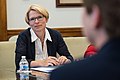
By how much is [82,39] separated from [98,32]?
3.24m

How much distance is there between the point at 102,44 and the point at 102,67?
0.23 ft

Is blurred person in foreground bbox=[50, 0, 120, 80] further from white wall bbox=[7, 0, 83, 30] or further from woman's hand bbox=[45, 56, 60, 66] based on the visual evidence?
white wall bbox=[7, 0, 83, 30]

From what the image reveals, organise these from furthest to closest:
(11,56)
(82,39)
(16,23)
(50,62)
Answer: (16,23), (82,39), (11,56), (50,62)

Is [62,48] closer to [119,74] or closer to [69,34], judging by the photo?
[69,34]

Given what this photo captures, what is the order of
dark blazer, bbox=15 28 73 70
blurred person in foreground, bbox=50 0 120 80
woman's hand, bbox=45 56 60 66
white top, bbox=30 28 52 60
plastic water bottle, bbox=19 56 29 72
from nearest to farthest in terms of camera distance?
blurred person in foreground, bbox=50 0 120 80 → plastic water bottle, bbox=19 56 29 72 → woman's hand, bbox=45 56 60 66 → dark blazer, bbox=15 28 73 70 → white top, bbox=30 28 52 60

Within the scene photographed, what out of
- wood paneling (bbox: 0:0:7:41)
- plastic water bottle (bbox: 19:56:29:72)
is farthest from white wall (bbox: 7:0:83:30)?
plastic water bottle (bbox: 19:56:29:72)

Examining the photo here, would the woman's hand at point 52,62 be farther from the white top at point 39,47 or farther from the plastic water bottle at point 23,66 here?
the white top at point 39,47

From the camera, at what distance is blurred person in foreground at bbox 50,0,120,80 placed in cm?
83

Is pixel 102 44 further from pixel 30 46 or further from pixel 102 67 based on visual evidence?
pixel 30 46

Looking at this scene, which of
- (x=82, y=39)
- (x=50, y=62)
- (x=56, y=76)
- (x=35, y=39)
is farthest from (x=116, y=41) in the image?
(x=82, y=39)

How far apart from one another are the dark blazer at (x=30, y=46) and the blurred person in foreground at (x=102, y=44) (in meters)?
2.38

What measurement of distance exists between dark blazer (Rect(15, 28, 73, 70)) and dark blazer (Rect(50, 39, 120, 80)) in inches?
93.6

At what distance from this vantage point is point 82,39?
4113 mm

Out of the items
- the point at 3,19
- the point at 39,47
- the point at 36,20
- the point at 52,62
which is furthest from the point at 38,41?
the point at 3,19
